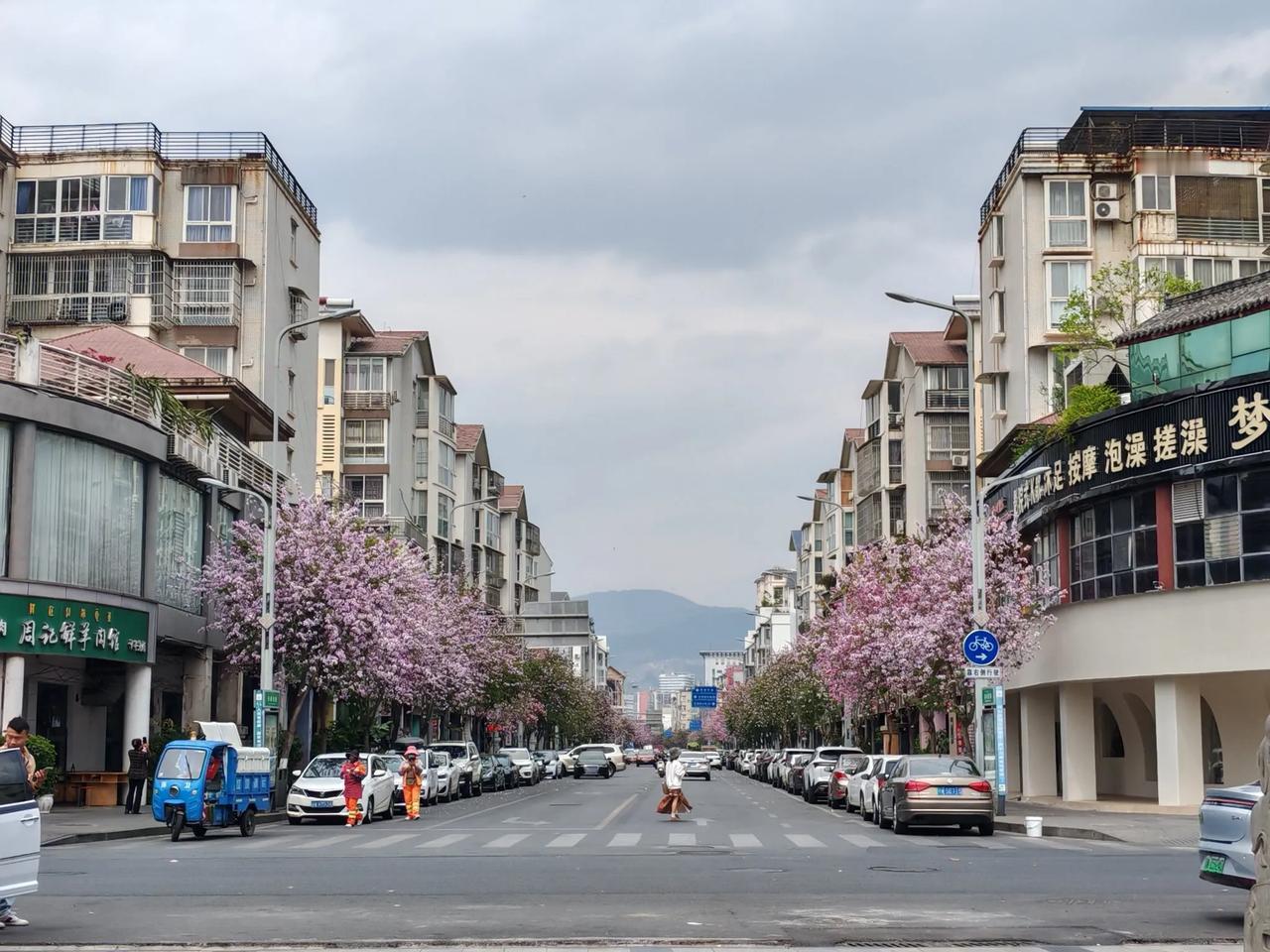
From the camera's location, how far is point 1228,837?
46.1 ft

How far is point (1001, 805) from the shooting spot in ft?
113

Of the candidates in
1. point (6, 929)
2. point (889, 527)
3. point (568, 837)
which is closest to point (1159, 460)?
point (568, 837)

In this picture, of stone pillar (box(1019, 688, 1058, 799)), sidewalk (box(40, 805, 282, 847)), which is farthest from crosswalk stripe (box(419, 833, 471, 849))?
stone pillar (box(1019, 688, 1058, 799))

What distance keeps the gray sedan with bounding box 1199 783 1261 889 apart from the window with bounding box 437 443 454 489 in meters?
75.7

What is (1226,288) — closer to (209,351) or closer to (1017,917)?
(1017,917)

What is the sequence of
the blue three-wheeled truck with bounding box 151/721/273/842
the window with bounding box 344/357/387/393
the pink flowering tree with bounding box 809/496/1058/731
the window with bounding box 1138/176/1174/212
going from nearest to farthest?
the blue three-wheeled truck with bounding box 151/721/273/842
the pink flowering tree with bounding box 809/496/1058/731
the window with bounding box 1138/176/1174/212
the window with bounding box 344/357/387/393

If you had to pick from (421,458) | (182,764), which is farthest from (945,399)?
(182,764)

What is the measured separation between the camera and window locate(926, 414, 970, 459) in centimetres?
7619

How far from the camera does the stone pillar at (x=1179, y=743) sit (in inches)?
1420

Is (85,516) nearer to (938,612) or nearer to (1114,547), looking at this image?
(938,612)

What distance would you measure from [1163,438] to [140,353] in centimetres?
3143

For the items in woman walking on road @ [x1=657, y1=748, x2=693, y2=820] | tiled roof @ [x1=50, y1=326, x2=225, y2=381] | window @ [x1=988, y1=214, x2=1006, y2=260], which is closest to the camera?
woman walking on road @ [x1=657, y1=748, x2=693, y2=820]

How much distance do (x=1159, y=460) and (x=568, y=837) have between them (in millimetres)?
16396

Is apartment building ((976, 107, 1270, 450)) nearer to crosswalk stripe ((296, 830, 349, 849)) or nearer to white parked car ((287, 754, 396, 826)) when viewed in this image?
white parked car ((287, 754, 396, 826))
